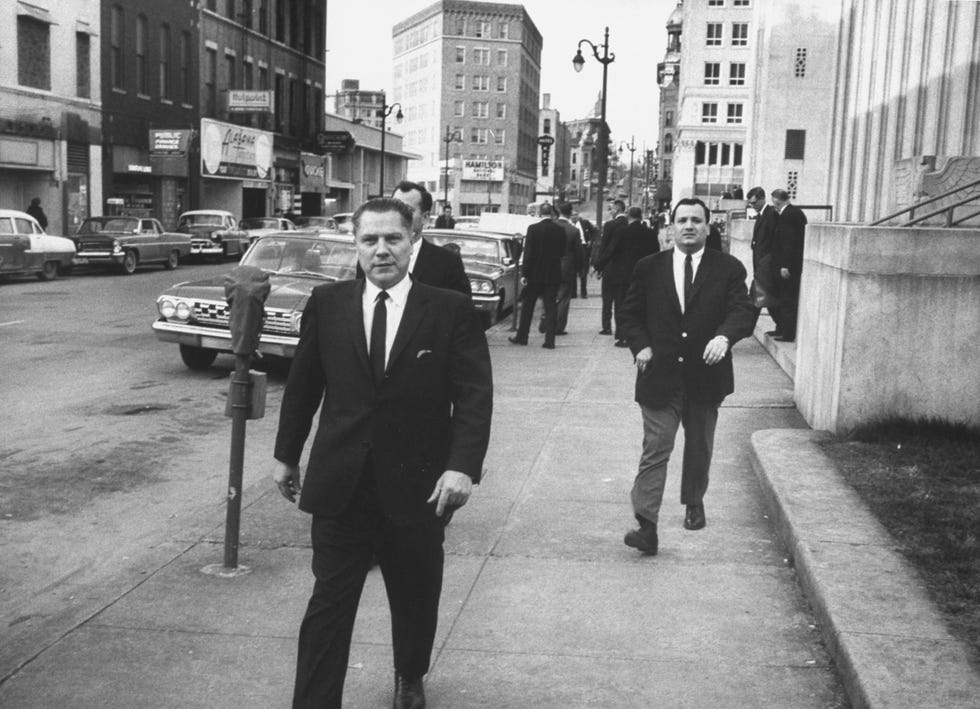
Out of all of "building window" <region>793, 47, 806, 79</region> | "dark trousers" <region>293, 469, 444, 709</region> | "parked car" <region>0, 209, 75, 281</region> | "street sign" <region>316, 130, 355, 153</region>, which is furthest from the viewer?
"street sign" <region>316, 130, 355, 153</region>

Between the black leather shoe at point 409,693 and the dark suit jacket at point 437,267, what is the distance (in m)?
2.91

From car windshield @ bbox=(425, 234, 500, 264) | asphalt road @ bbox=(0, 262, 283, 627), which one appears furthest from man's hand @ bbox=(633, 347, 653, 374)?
car windshield @ bbox=(425, 234, 500, 264)

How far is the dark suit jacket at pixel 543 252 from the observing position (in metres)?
15.4

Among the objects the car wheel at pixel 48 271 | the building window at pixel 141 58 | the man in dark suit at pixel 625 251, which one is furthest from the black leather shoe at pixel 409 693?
the building window at pixel 141 58

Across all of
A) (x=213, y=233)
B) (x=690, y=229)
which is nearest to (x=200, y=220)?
(x=213, y=233)

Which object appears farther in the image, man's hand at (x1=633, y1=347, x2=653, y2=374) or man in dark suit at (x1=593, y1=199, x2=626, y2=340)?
man in dark suit at (x1=593, y1=199, x2=626, y2=340)

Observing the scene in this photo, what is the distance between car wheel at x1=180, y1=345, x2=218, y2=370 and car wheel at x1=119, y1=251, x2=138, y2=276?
19.1 meters

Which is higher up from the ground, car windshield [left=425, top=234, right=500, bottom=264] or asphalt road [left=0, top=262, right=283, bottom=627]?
car windshield [left=425, top=234, right=500, bottom=264]

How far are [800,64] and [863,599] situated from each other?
39.3m

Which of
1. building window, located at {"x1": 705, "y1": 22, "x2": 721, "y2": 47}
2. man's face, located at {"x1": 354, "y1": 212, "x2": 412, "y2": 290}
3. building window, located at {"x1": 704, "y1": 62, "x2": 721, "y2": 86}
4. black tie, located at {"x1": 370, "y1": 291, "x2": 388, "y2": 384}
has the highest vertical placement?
building window, located at {"x1": 705, "y1": 22, "x2": 721, "y2": 47}

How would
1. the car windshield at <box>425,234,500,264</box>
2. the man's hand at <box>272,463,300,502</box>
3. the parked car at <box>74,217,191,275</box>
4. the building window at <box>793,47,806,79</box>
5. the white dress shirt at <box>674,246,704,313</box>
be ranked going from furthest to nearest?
1. the building window at <box>793,47,806,79</box>
2. the parked car at <box>74,217,191,275</box>
3. the car windshield at <box>425,234,500,264</box>
4. the white dress shirt at <box>674,246,704,313</box>
5. the man's hand at <box>272,463,300,502</box>

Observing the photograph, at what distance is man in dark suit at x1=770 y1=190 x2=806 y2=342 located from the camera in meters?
14.0

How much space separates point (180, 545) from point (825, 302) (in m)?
5.32

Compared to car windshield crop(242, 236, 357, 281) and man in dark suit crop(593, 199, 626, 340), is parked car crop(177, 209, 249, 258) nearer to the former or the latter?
man in dark suit crop(593, 199, 626, 340)
